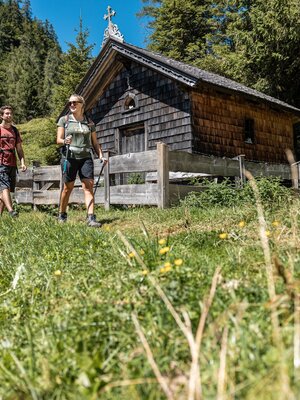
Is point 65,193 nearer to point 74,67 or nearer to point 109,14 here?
point 109,14

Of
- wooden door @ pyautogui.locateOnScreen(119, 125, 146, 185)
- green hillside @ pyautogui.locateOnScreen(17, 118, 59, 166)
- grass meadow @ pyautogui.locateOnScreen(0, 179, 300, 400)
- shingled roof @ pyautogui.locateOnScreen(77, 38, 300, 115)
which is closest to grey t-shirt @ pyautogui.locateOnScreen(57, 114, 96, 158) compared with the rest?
grass meadow @ pyautogui.locateOnScreen(0, 179, 300, 400)

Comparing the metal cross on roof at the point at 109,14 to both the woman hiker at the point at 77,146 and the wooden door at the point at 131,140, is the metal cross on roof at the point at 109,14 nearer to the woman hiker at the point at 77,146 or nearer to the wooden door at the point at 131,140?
the wooden door at the point at 131,140

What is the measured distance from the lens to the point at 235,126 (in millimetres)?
15711

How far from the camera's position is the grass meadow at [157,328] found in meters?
1.45

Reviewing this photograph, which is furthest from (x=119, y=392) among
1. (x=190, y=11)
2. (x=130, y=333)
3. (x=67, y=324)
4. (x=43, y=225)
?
(x=190, y=11)

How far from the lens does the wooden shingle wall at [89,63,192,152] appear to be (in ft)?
47.0

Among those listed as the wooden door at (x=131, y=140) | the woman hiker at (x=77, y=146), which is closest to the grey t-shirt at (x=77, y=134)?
the woman hiker at (x=77, y=146)

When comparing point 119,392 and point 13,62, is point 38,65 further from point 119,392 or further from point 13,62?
point 119,392

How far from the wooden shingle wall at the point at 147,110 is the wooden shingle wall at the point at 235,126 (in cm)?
51

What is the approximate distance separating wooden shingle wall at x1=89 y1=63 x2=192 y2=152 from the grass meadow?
1139 cm

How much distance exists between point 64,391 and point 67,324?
48 centimetres

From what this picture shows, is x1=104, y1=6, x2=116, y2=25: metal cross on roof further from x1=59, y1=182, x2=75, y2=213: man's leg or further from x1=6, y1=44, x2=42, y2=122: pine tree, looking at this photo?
x1=6, y1=44, x2=42, y2=122: pine tree

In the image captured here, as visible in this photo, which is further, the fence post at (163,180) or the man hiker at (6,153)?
the fence post at (163,180)

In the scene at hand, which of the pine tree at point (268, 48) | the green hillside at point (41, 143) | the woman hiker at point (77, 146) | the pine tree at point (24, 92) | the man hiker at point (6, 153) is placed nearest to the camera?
the woman hiker at point (77, 146)
